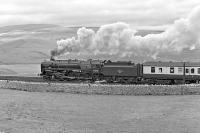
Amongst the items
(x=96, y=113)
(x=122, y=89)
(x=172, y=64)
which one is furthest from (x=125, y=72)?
(x=96, y=113)

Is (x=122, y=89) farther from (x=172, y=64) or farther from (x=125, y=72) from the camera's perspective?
(x=172, y=64)

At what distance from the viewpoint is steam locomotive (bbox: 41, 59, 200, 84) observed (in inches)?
2416

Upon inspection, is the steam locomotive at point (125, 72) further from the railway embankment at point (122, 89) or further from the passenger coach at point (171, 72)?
the railway embankment at point (122, 89)

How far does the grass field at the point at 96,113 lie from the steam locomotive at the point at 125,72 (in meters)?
5.22

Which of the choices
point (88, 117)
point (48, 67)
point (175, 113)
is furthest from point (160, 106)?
point (48, 67)

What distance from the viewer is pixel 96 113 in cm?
4606

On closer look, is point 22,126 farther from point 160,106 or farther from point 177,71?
point 177,71

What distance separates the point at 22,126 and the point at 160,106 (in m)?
20.0

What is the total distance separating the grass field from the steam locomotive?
5.22m

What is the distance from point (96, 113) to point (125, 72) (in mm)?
18961

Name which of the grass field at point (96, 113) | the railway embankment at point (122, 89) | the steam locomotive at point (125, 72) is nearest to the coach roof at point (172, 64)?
the steam locomotive at point (125, 72)

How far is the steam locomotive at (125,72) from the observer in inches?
2416

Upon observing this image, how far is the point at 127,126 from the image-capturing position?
39.2 meters

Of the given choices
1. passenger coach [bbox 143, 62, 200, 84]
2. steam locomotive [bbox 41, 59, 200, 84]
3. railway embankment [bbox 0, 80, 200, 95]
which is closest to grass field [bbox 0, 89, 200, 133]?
railway embankment [bbox 0, 80, 200, 95]
